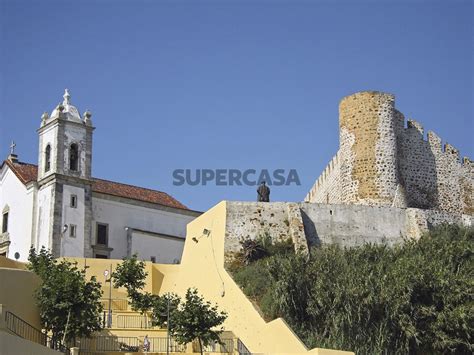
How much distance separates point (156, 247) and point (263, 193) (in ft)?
37.7

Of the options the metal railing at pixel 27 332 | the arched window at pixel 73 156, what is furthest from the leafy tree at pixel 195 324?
the arched window at pixel 73 156

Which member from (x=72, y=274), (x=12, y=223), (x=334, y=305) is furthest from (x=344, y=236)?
(x=12, y=223)

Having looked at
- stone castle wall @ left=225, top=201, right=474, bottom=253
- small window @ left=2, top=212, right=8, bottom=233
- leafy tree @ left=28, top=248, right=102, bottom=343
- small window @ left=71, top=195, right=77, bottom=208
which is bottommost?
leafy tree @ left=28, top=248, right=102, bottom=343

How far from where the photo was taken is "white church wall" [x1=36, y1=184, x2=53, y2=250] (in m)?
44.2

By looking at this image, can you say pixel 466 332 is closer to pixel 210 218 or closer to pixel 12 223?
pixel 210 218

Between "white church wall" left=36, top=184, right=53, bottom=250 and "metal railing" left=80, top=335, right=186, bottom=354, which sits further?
"white church wall" left=36, top=184, right=53, bottom=250

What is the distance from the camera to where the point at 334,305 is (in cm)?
2981

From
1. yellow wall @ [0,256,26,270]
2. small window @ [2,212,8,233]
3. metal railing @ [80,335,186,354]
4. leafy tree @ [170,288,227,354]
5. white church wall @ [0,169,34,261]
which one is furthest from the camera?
small window @ [2,212,8,233]

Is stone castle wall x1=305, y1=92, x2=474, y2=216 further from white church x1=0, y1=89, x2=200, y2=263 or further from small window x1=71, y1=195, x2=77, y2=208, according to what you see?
small window x1=71, y1=195, x2=77, y2=208

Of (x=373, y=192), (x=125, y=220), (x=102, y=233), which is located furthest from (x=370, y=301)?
(x=125, y=220)

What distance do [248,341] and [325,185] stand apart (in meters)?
13.8

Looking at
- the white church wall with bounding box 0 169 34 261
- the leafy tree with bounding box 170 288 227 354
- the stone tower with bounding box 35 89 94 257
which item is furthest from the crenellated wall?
the white church wall with bounding box 0 169 34 261

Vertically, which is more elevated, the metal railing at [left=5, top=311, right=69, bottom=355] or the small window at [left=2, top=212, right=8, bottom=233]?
the small window at [left=2, top=212, right=8, bottom=233]

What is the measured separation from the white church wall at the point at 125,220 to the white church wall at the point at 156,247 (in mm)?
442
